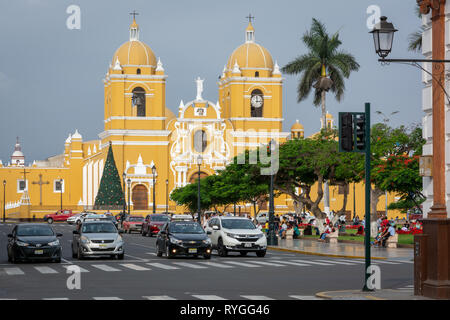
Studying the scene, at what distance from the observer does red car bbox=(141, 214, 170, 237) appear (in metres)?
60.5

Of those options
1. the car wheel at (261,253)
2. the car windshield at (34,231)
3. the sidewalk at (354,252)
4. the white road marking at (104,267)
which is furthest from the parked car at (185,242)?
the sidewalk at (354,252)

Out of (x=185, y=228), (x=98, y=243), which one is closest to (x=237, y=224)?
(x=185, y=228)

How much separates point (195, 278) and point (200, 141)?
8401 cm

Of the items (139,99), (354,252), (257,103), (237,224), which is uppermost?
(139,99)

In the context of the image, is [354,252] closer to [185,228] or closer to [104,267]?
[185,228]

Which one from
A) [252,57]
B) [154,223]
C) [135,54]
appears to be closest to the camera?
[154,223]

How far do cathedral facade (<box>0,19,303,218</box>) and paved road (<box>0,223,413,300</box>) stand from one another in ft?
225

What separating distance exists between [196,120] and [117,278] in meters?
83.8

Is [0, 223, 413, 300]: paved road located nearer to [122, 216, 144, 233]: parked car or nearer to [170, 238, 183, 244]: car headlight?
[170, 238, 183, 244]: car headlight

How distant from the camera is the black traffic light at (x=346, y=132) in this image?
20.8 m

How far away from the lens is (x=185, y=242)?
33594 mm

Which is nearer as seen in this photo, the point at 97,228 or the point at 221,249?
the point at 97,228
